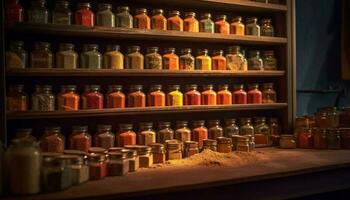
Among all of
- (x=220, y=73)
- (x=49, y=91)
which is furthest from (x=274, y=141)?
(x=49, y=91)

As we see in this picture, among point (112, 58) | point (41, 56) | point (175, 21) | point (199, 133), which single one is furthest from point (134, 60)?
point (199, 133)

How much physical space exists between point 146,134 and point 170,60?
0.44 metres

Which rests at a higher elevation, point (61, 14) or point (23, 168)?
point (61, 14)

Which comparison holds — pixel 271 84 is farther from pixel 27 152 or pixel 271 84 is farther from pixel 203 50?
pixel 27 152

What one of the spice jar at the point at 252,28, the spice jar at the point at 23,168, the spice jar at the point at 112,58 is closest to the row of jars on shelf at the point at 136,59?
the spice jar at the point at 112,58

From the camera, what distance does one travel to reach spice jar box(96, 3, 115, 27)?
2102mm

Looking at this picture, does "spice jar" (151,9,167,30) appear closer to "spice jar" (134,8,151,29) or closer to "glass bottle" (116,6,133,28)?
"spice jar" (134,8,151,29)

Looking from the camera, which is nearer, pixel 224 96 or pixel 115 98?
pixel 115 98

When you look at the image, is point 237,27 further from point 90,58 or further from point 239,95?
point 90,58

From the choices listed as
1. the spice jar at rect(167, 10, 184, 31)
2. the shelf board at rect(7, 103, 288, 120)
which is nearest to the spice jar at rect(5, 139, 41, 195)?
the shelf board at rect(7, 103, 288, 120)

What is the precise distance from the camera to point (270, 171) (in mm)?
1887

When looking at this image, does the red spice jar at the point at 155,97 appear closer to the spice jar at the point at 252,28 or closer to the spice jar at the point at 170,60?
the spice jar at the point at 170,60

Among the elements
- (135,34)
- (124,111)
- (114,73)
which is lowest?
(124,111)

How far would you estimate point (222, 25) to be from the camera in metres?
2.46
